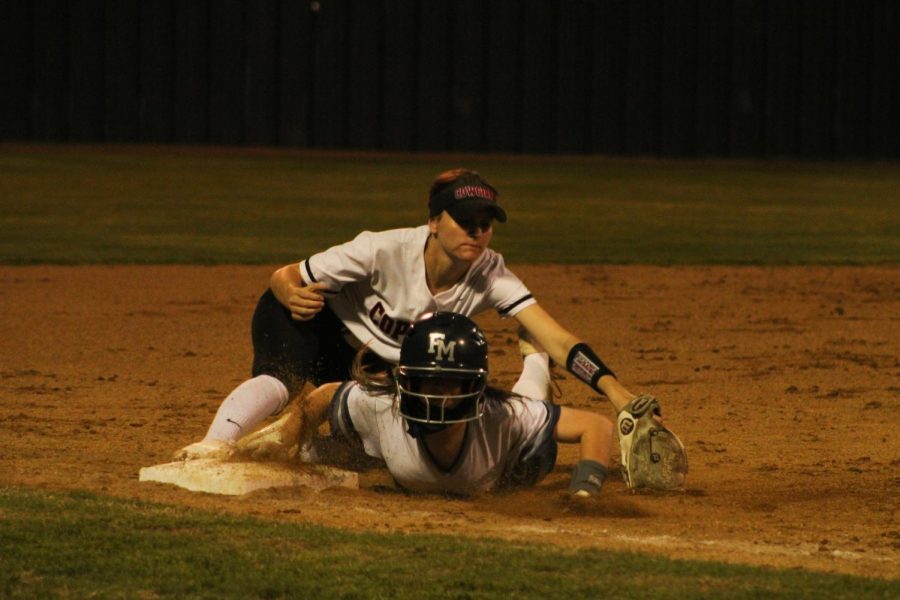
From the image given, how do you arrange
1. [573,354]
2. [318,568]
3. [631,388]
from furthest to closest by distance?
1. [631,388]
2. [573,354]
3. [318,568]

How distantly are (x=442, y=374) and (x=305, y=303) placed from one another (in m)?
0.74

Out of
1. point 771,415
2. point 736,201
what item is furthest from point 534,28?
point 771,415

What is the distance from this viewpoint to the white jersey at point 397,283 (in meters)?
4.62

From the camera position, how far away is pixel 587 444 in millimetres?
4414

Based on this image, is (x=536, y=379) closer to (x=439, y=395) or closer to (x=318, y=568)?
(x=439, y=395)

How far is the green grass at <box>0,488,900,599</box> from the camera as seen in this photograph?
3.30 meters

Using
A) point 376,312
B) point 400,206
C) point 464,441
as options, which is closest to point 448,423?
point 464,441

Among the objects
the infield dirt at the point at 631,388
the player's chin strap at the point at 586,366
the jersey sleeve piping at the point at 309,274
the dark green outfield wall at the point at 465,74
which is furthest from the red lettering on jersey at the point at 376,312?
the dark green outfield wall at the point at 465,74

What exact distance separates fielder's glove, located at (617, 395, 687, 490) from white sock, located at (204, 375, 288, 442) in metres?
1.16

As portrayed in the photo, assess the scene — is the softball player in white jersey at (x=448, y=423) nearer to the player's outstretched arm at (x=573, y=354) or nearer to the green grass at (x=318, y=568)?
the player's outstretched arm at (x=573, y=354)

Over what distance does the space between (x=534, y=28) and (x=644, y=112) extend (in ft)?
7.04

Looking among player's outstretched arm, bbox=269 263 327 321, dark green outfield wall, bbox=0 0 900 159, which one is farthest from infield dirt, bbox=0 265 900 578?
dark green outfield wall, bbox=0 0 900 159

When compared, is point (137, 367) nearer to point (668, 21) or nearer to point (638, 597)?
point (638, 597)

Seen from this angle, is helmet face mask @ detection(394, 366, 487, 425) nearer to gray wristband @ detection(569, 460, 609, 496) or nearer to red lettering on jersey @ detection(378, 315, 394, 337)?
gray wristband @ detection(569, 460, 609, 496)
